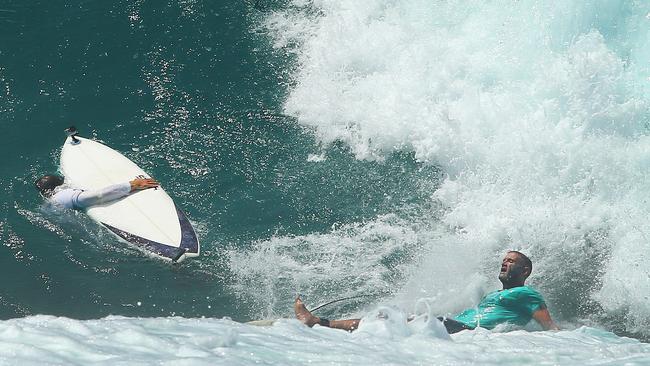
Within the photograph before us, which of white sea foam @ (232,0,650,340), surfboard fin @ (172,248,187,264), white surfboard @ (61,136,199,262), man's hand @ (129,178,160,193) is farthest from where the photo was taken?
man's hand @ (129,178,160,193)

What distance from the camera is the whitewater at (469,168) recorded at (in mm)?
7086

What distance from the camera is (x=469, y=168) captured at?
11336mm

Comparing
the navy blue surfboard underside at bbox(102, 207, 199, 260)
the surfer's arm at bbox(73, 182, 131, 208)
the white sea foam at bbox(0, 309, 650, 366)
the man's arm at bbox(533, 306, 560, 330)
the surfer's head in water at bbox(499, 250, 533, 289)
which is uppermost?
the surfer's arm at bbox(73, 182, 131, 208)

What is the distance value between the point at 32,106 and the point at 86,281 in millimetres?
3816

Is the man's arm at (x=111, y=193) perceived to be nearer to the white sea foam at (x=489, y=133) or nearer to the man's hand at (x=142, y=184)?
the man's hand at (x=142, y=184)

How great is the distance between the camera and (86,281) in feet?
32.0

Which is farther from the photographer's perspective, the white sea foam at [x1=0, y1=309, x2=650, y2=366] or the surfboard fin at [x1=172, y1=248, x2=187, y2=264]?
the surfboard fin at [x1=172, y1=248, x2=187, y2=264]

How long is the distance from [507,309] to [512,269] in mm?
495

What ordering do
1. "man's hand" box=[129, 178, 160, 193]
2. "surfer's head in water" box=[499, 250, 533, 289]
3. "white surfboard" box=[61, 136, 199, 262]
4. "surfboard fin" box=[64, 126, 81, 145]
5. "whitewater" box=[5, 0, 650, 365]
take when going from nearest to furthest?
"whitewater" box=[5, 0, 650, 365] < "surfer's head in water" box=[499, 250, 533, 289] < "white surfboard" box=[61, 136, 199, 262] < "man's hand" box=[129, 178, 160, 193] < "surfboard fin" box=[64, 126, 81, 145]

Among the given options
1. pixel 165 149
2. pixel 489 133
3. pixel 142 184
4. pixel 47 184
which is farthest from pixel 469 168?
pixel 47 184

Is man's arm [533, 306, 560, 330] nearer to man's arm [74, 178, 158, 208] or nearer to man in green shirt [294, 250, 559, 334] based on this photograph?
man in green shirt [294, 250, 559, 334]

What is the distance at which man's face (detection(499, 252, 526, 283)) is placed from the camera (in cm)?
838

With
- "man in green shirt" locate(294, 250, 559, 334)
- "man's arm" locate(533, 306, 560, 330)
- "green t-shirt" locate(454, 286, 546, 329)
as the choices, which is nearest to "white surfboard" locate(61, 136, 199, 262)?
"man in green shirt" locate(294, 250, 559, 334)

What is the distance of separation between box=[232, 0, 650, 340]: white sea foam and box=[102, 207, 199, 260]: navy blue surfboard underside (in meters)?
0.58
